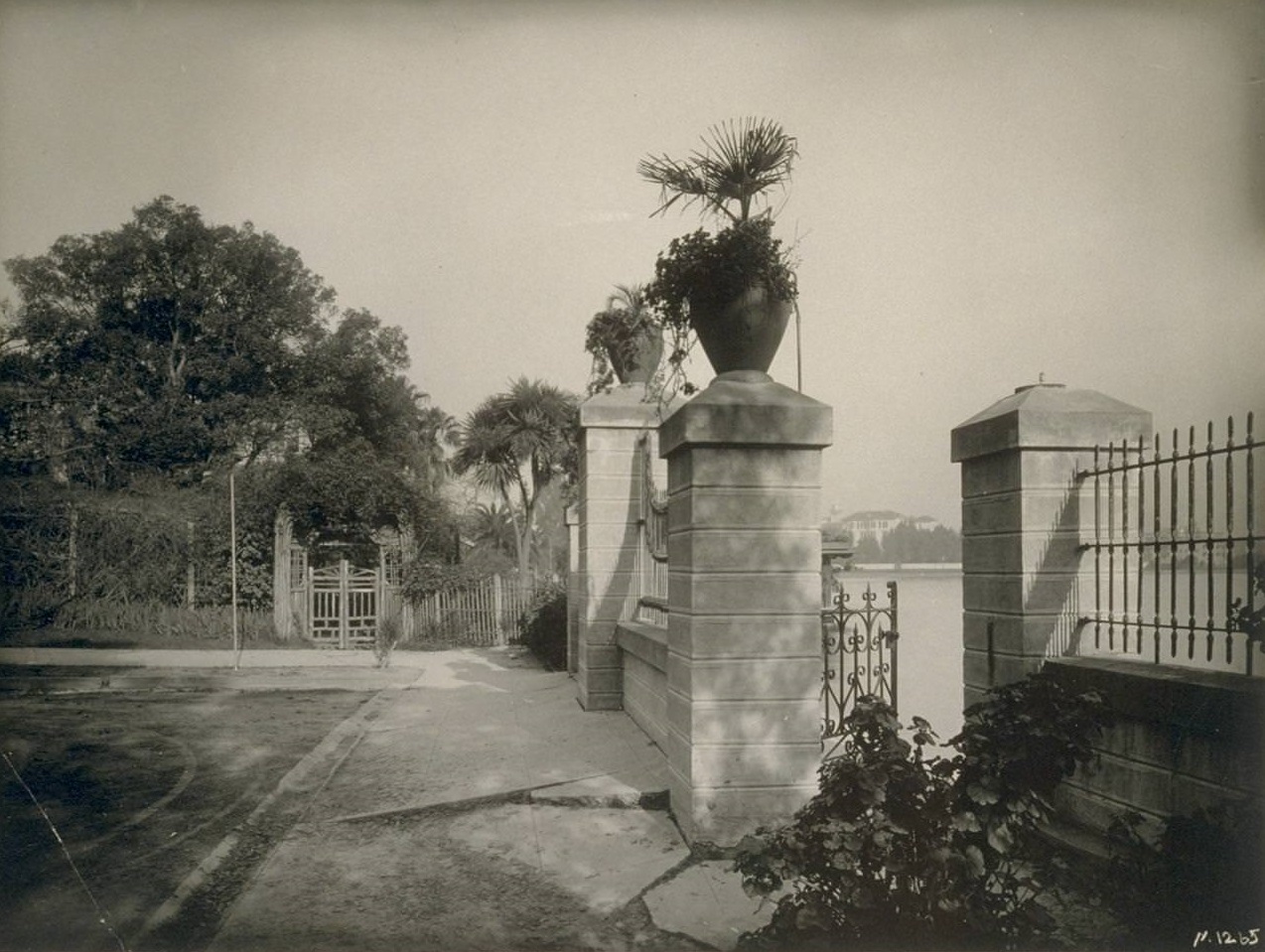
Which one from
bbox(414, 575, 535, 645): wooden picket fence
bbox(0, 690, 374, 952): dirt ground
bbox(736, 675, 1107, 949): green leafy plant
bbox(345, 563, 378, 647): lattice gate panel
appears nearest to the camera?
bbox(736, 675, 1107, 949): green leafy plant

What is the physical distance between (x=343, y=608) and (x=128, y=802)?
1219 cm

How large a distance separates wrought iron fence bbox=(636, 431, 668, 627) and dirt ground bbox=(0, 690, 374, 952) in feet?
10.8

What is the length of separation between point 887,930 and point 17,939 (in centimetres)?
372

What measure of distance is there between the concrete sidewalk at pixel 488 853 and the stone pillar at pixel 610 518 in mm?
638

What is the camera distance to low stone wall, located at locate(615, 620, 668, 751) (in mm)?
6258

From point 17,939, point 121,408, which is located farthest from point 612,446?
point 121,408

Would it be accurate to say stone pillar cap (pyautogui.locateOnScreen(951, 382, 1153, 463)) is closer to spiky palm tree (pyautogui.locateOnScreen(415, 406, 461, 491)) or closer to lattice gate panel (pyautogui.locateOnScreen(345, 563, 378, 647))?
lattice gate panel (pyautogui.locateOnScreen(345, 563, 378, 647))

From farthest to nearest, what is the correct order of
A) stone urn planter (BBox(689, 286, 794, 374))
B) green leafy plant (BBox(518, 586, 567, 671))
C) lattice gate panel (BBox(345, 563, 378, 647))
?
lattice gate panel (BBox(345, 563, 378, 647)) < green leafy plant (BBox(518, 586, 567, 671)) < stone urn planter (BBox(689, 286, 794, 374))

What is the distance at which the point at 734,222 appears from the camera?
4766mm

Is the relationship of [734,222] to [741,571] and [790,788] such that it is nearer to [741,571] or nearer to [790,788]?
[741,571]

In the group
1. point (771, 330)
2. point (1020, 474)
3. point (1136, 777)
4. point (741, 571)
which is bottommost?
point (1136, 777)

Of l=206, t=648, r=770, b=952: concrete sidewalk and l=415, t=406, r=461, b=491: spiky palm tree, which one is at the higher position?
l=415, t=406, r=461, b=491: spiky palm tree

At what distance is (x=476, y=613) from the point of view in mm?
18969

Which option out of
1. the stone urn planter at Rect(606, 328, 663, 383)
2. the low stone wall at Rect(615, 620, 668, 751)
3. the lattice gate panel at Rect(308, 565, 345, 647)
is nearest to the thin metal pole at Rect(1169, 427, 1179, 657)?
the low stone wall at Rect(615, 620, 668, 751)
